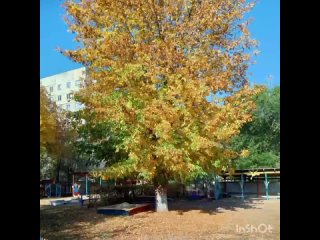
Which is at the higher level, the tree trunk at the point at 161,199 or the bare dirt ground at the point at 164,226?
the tree trunk at the point at 161,199

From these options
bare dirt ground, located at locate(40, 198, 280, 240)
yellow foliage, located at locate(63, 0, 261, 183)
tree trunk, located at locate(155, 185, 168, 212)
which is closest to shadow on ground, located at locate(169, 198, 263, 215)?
tree trunk, located at locate(155, 185, 168, 212)

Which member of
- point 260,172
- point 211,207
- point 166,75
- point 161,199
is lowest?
point 211,207

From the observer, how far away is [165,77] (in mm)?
13031

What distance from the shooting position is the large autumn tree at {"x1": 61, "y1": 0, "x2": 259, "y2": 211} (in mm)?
11945

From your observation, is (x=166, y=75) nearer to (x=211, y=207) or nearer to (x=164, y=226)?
(x=164, y=226)

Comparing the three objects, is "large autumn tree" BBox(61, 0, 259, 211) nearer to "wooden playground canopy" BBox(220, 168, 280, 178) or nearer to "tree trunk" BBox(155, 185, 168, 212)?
"tree trunk" BBox(155, 185, 168, 212)

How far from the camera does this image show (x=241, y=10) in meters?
14.3

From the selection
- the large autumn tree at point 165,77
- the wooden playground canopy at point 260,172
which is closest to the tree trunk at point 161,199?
the large autumn tree at point 165,77

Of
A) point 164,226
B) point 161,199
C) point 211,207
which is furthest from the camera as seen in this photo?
point 211,207

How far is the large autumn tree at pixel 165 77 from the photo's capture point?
11945 millimetres

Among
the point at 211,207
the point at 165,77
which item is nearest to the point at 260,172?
the point at 211,207

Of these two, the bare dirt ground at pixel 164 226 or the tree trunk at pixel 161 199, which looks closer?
the bare dirt ground at pixel 164 226

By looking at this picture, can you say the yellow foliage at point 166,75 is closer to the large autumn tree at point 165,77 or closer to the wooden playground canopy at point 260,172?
the large autumn tree at point 165,77
